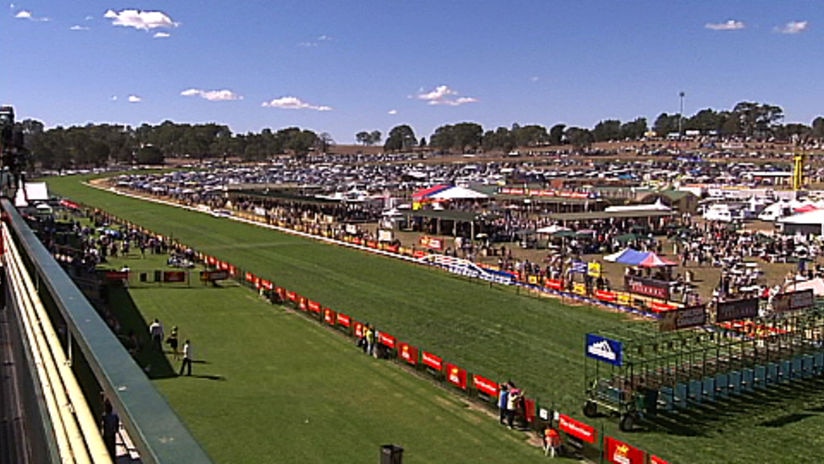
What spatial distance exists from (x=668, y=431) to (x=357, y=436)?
687 centimetres

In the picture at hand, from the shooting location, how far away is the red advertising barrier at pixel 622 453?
15.0m

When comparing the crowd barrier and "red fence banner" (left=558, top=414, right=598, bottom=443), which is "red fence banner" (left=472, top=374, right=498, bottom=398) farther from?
"red fence banner" (left=558, top=414, right=598, bottom=443)

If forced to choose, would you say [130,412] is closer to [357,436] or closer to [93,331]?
[93,331]

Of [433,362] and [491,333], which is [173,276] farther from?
[433,362]

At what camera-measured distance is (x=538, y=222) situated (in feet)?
205

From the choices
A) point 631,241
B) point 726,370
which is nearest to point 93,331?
point 726,370

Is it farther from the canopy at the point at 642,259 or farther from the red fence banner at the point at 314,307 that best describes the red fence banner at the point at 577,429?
the canopy at the point at 642,259

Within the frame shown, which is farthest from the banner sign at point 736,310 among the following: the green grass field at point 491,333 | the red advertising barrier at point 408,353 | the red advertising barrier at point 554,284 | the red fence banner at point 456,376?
the red advertising barrier at point 554,284

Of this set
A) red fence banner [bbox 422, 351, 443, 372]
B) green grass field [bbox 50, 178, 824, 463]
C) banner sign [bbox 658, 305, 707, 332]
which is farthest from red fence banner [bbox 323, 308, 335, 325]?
banner sign [bbox 658, 305, 707, 332]

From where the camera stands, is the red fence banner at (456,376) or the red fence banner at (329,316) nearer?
the red fence banner at (456,376)

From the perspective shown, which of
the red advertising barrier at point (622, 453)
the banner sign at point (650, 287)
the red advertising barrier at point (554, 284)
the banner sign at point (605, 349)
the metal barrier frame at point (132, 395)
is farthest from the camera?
the red advertising barrier at point (554, 284)

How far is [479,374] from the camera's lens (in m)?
23.0

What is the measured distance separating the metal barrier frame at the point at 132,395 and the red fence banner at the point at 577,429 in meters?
12.9

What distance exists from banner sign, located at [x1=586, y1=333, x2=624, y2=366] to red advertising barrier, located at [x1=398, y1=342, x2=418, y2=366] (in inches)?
218
